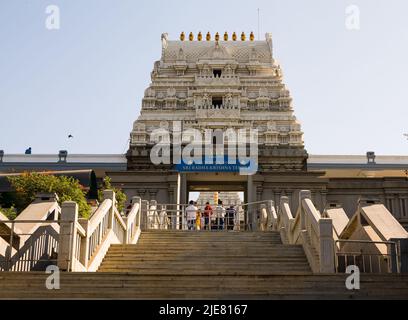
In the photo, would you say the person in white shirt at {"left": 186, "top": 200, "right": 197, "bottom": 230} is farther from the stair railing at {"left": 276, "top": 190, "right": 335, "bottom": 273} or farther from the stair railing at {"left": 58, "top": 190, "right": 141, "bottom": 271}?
the stair railing at {"left": 276, "top": 190, "right": 335, "bottom": 273}

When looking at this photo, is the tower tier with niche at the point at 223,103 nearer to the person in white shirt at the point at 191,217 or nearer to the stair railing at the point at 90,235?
the person in white shirt at the point at 191,217

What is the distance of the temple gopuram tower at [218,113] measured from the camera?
3519 cm

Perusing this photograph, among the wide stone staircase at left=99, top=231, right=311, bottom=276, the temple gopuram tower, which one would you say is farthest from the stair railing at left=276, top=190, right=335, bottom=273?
the temple gopuram tower

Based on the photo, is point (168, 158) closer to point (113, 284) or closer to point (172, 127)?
point (172, 127)

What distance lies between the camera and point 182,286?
31.1 feet

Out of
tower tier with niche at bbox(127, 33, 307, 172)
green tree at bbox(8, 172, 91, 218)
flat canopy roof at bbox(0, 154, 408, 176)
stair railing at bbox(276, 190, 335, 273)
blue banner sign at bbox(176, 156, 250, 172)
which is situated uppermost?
tower tier with niche at bbox(127, 33, 307, 172)


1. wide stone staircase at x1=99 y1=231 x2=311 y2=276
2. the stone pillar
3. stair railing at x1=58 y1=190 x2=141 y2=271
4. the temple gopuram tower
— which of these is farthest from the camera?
the temple gopuram tower

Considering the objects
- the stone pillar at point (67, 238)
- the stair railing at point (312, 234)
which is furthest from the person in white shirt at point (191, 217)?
the stone pillar at point (67, 238)

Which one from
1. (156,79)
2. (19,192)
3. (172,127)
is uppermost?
(156,79)

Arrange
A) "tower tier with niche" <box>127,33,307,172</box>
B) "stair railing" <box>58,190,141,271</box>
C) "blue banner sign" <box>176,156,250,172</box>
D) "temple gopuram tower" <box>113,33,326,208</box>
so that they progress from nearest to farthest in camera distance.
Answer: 1. "stair railing" <box>58,190,141,271</box>
2. "blue banner sign" <box>176,156,250,172</box>
3. "temple gopuram tower" <box>113,33,326,208</box>
4. "tower tier with niche" <box>127,33,307,172</box>

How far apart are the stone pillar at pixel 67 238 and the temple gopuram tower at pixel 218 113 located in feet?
75.0

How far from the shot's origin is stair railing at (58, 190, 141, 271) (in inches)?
438
